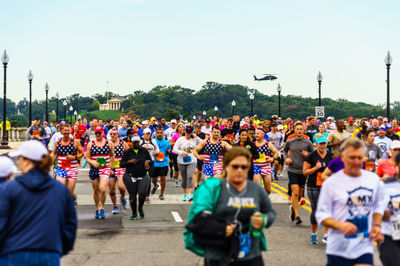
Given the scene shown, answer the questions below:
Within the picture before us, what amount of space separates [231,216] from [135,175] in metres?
7.85

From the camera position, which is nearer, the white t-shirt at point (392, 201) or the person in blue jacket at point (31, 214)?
the person in blue jacket at point (31, 214)

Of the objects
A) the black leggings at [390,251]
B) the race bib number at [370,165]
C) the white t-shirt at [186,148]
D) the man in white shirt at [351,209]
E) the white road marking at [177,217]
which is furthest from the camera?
the white t-shirt at [186,148]

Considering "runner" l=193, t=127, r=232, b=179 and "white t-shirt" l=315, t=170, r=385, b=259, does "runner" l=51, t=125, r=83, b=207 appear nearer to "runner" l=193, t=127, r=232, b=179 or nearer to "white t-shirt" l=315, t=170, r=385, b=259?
"runner" l=193, t=127, r=232, b=179

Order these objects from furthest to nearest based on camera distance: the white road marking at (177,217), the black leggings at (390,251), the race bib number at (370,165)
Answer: the white road marking at (177,217), the race bib number at (370,165), the black leggings at (390,251)

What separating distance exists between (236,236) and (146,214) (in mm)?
8555

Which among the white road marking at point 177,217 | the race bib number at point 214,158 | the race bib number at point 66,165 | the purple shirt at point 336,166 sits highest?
the purple shirt at point 336,166

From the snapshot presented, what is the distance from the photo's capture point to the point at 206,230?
15.6ft

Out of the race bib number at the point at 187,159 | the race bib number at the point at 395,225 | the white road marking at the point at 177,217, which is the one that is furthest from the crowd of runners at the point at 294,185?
the race bib number at the point at 187,159

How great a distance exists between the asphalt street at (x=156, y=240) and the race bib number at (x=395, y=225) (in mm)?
2817

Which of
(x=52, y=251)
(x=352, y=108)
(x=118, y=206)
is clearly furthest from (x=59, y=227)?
(x=352, y=108)

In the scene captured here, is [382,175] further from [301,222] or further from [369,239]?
[301,222]

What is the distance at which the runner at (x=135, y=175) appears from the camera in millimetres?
12578

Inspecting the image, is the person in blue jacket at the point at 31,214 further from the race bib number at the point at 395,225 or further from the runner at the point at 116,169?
the runner at the point at 116,169

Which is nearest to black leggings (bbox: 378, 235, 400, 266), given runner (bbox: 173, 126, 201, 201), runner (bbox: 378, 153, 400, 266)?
runner (bbox: 378, 153, 400, 266)
